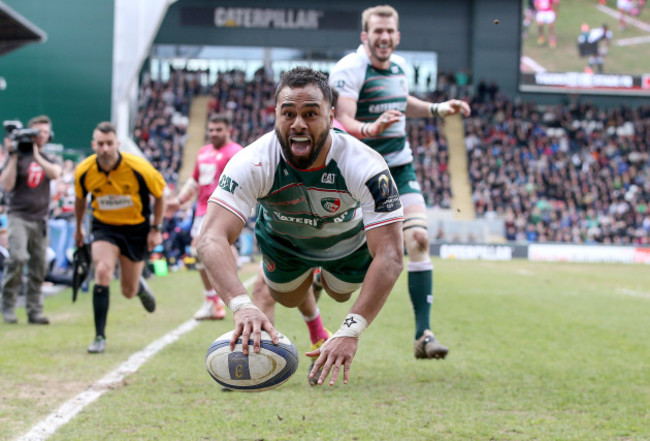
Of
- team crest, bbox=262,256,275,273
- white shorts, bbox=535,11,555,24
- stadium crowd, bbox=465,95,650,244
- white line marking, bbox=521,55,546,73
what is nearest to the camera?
team crest, bbox=262,256,275,273

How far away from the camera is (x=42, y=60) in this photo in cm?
2988

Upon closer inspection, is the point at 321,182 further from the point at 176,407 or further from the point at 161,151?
the point at 161,151

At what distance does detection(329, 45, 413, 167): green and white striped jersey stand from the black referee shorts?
8.82 feet

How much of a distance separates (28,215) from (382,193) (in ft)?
22.0

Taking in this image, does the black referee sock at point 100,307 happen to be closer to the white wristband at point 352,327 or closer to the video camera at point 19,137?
the video camera at point 19,137

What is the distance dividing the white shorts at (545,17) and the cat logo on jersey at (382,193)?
115 ft

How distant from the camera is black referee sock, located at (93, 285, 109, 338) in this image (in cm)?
723

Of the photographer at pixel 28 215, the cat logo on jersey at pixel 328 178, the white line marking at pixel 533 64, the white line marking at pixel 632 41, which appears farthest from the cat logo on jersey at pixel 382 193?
the white line marking at pixel 632 41

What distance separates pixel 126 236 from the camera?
7754 mm

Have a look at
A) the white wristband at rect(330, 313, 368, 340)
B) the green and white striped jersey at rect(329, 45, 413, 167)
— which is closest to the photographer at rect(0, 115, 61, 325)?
the green and white striped jersey at rect(329, 45, 413, 167)

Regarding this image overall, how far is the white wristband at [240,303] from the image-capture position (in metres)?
3.57

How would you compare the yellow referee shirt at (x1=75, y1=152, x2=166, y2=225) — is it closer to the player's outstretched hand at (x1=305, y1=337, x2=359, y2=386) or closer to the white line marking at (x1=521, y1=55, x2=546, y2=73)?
the player's outstretched hand at (x1=305, y1=337, x2=359, y2=386)

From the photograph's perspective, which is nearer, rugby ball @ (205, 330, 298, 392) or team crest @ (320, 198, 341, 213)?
rugby ball @ (205, 330, 298, 392)

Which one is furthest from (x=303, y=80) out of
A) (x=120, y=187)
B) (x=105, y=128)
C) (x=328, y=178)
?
(x=120, y=187)
